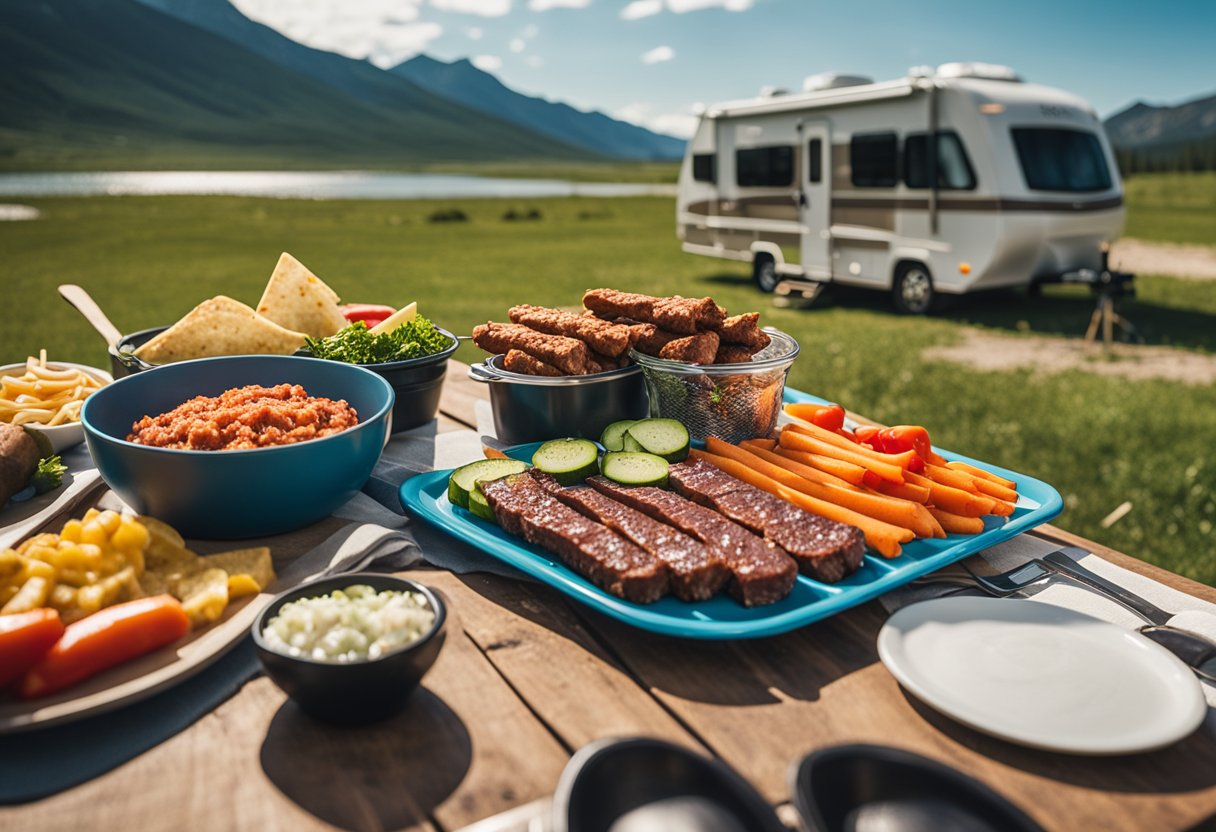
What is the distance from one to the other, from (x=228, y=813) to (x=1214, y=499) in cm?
782

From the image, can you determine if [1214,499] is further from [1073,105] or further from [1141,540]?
[1073,105]

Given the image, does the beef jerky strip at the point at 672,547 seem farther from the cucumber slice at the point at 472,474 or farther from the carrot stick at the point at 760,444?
the carrot stick at the point at 760,444

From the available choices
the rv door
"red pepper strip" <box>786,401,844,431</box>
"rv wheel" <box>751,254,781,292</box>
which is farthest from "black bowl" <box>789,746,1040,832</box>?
"rv wheel" <box>751,254,781,292</box>

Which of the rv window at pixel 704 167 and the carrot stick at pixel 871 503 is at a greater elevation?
the rv window at pixel 704 167

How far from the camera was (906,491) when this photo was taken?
104 inches

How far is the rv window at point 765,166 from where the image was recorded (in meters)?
17.8

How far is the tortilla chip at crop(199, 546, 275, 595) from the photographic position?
217cm

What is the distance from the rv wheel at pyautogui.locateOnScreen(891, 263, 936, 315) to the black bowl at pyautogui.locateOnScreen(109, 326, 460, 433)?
14.5 meters

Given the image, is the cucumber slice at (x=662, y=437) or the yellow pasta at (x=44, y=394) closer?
the cucumber slice at (x=662, y=437)

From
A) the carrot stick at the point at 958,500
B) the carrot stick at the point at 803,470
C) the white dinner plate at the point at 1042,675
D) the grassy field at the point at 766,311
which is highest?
the carrot stick at the point at 803,470

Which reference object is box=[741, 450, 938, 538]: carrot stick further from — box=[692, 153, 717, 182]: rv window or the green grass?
the green grass

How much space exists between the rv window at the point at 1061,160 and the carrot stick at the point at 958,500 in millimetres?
14191

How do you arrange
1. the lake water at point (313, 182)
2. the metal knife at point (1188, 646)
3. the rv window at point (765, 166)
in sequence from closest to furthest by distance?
1. the metal knife at point (1188, 646)
2. the rv window at point (765, 166)
3. the lake water at point (313, 182)

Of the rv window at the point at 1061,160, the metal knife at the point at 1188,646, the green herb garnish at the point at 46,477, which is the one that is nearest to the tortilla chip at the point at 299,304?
the green herb garnish at the point at 46,477
